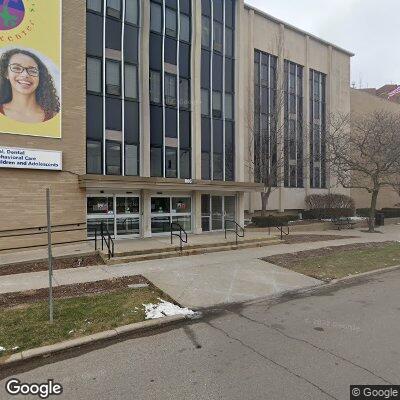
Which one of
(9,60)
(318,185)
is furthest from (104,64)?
(318,185)

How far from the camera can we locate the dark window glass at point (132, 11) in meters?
15.5

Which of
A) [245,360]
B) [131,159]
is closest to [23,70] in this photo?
[131,159]

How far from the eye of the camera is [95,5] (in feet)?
48.3

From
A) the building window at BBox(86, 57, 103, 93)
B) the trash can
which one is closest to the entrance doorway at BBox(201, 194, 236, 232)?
the building window at BBox(86, 57, 103, 93)

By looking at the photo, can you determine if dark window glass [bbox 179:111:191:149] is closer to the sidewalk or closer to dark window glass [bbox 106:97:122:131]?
dark window glass [bbox 106:97:122:131]

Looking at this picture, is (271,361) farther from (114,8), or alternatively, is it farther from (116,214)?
(114,8)

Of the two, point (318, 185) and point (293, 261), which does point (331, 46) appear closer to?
point (318, 185)

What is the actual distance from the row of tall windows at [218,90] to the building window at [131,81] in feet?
12.4

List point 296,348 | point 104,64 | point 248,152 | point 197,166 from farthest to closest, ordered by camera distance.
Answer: point 248,152 < point 197,166 < point 104,64 < point 296,348

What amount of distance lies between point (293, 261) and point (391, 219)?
68.6 ft

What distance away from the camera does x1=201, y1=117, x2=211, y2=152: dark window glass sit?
17859mm

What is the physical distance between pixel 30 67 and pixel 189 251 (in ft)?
29.5

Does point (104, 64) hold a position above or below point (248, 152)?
above

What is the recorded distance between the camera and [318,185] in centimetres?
2927
